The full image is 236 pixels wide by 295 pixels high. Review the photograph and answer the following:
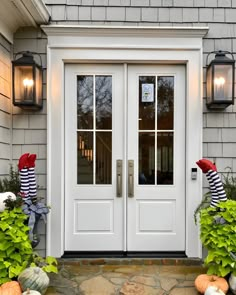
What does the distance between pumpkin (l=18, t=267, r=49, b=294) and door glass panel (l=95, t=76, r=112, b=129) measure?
61.4 inches

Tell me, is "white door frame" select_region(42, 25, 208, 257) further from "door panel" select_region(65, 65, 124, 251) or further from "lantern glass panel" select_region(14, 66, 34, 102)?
"lantern glass panel" select_region(14, 66, 34, 102)

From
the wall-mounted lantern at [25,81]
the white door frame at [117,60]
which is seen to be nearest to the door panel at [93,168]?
the white door frame at [117,60]

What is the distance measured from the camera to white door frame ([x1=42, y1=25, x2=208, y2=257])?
3.25 metres

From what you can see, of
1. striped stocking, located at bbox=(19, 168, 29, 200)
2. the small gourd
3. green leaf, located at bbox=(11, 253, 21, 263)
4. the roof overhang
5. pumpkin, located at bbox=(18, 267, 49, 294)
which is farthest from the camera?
striped stocking, located at bbox=(19, 168, 29, 200)

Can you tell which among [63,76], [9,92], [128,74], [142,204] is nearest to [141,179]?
[142,204]

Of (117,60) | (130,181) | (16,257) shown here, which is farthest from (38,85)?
(16,257)

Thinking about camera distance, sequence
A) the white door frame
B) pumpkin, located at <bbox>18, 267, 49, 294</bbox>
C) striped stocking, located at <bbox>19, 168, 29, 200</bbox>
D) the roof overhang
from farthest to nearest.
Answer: the white door frame → striped stocking, located at <bbox>19, 168, 29, 200</bbox> → the roof overhang → pumpkin, located at <bbox>18, 267, 49, 294</bbox>

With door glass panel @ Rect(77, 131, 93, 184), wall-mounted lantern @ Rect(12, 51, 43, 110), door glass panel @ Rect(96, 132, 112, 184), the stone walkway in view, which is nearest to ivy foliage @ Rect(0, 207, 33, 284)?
the stone walkway

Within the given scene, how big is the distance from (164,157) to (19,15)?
6.59ft

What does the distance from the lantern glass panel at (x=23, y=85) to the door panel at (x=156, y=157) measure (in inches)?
39.7

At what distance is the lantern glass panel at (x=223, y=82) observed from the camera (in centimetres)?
310

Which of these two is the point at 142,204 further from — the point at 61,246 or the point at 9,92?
the point at 9,92

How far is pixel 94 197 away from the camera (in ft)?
11.0

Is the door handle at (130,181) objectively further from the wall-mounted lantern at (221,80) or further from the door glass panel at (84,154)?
the wall-mounted lantern at (221,80)
